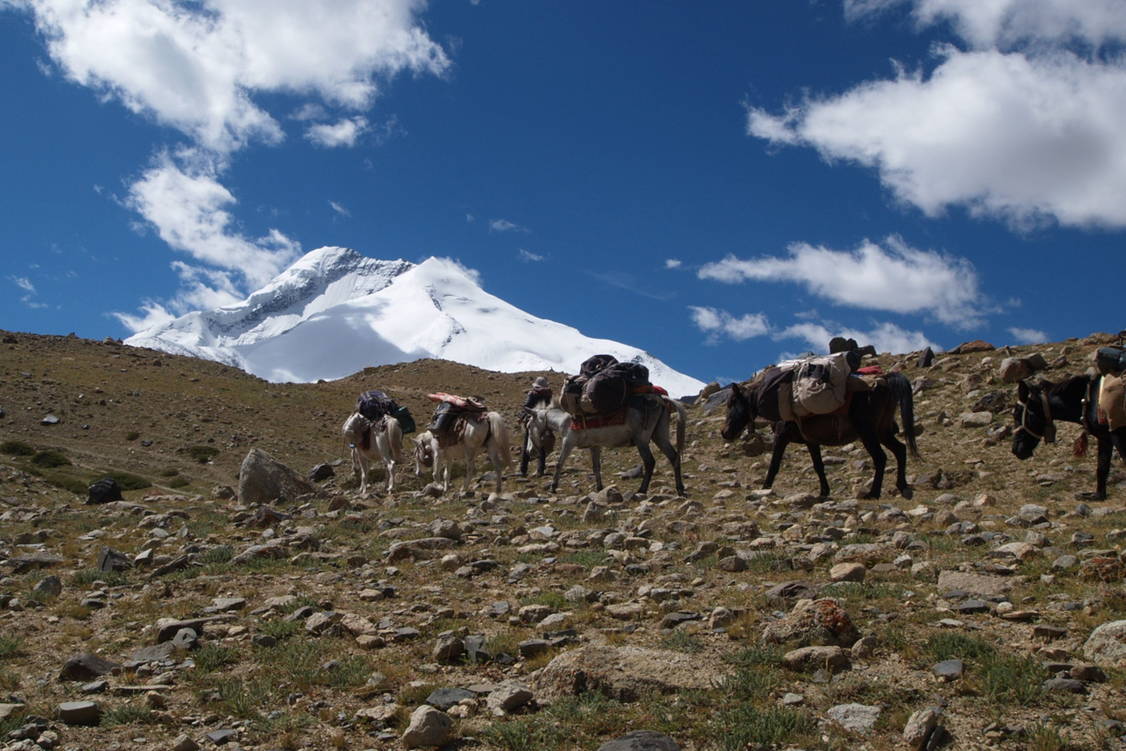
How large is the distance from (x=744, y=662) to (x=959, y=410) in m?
17.9

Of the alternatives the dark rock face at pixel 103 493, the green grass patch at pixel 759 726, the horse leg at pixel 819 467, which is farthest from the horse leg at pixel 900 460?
the dark rock face at pixel 103 493

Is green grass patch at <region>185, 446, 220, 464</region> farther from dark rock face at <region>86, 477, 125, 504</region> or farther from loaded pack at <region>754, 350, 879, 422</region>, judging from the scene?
loaded pack at <region>754, 350, 879, 422</region>

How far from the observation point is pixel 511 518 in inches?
535

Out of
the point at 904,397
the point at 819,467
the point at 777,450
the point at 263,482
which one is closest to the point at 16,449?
the point at 263,482

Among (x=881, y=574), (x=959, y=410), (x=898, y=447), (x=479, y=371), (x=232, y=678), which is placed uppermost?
(x=479, y=371)

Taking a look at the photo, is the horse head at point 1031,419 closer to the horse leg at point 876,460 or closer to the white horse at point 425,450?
the horse leg at point 876,460

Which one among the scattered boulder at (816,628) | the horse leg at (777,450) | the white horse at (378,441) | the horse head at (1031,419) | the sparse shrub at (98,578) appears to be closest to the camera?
the scattered boulder at (816,628)

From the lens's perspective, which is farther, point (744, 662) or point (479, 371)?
point (479, 371)

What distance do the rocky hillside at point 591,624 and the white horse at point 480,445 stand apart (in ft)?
14.0

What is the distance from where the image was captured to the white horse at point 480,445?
2041 cm

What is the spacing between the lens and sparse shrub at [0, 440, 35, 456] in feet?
108

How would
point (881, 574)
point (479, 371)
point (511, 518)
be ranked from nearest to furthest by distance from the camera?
point (881, 574) → point (511, 518) → point (479, 371)

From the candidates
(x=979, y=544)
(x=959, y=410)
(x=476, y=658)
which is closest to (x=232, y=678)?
(x=476, y=658)

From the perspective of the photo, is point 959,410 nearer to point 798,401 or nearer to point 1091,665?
point 798,401
